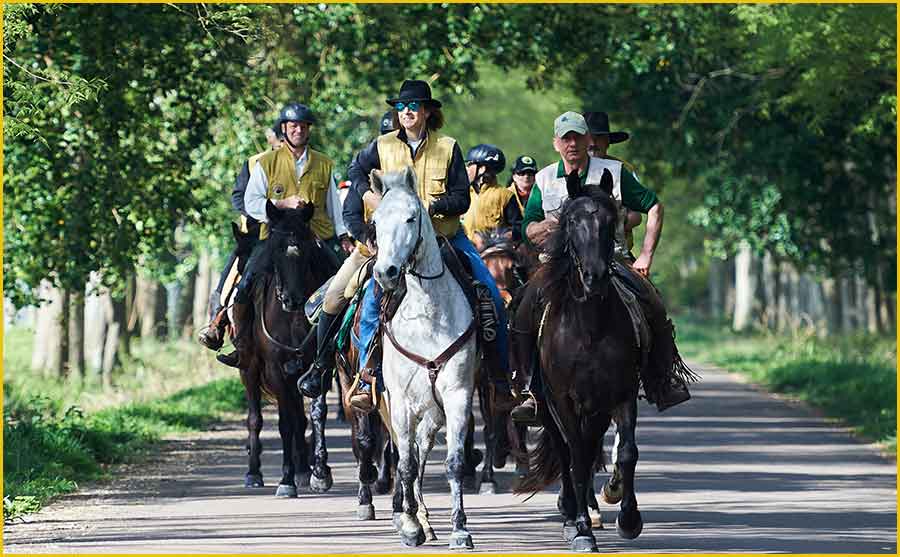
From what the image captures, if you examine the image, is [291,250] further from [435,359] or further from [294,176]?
[435,359]

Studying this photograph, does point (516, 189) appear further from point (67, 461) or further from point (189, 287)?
point (189, 287)

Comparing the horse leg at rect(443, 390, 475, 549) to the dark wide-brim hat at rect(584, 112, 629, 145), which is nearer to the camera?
the horse leg at rect(443, 390, 475, 549)

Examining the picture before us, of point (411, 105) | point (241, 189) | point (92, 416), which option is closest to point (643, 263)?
point (411, 105)

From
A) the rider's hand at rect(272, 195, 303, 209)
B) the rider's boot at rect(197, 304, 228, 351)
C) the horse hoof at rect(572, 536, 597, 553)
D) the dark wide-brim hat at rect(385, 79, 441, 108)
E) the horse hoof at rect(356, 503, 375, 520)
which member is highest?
the dark wide-brim hat at rect(385, 79, 441, 108)

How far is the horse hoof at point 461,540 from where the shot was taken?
484 inches

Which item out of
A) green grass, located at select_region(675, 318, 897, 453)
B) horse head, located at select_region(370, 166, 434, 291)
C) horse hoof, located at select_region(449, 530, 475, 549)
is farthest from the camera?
green grass, located at select_region(675, 318, 897, 453)

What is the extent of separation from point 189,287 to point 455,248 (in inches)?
1251

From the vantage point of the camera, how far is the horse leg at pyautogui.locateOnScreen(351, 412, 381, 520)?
14516mm

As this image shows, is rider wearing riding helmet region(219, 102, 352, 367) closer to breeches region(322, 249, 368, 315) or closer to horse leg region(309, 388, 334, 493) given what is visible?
horse leg region(309, 388, 334, 493)

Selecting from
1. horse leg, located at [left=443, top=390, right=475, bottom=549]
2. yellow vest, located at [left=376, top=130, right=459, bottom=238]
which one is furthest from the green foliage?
yellow vest, located at [left=376, top=130, right=459, bottom=238]

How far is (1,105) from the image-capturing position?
47.2 feet

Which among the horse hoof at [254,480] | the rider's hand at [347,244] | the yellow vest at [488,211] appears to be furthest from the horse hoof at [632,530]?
the yellow vest at [488,211]

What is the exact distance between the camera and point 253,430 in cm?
1709

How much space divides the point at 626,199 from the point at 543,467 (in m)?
2.06
